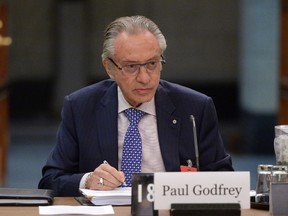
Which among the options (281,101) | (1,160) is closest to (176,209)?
(1,160)

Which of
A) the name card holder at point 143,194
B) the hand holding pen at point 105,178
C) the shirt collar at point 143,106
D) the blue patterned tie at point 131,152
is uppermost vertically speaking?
the shirt collar at point 143,106

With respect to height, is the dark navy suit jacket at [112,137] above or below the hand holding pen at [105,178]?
above

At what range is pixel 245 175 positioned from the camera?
331cm

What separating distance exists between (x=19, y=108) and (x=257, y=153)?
2.60 meters

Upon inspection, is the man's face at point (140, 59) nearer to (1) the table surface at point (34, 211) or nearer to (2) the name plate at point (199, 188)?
(1) the table surface at point (34, 211)

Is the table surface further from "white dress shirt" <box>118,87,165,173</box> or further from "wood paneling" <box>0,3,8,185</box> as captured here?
"wood paneling" <box>0,3,8,185</box>

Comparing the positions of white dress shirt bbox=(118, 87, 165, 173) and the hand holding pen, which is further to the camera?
white dress shirt bbox=(118, 87, 165, 173)

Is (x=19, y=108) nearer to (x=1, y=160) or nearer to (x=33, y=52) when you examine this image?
(x=33, y=52)

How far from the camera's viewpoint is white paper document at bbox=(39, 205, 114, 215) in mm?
3510

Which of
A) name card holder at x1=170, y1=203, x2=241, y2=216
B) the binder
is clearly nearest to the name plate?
name card holder at x1=170, y1=203, x2=241, y2=216

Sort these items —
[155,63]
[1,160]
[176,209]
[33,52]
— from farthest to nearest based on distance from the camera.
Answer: [33,52]
[1,160]
[155,63]
[176,209]

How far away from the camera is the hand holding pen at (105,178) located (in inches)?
148

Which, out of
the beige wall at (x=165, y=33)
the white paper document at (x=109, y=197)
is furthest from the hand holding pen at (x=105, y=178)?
the beige wall at (x=165, y=33)

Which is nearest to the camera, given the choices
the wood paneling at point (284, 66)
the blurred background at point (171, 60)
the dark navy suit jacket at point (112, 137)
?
the dark navy suit jacket at point (112, 137)
